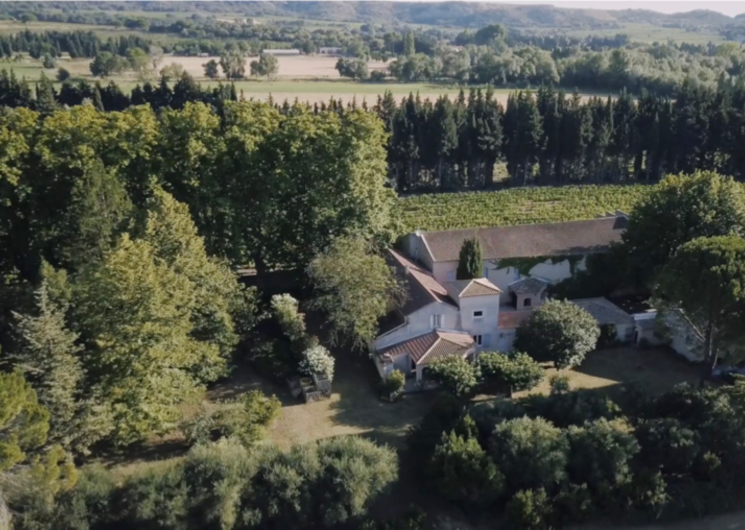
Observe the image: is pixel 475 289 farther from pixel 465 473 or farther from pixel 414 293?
pixel 465 473

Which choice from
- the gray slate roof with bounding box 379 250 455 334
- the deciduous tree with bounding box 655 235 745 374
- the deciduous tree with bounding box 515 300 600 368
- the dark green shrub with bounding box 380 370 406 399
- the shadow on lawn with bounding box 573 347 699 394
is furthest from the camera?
the gray slate roof with bounding box 379 250 455 334

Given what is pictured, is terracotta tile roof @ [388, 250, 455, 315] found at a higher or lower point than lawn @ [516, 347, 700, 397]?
higher

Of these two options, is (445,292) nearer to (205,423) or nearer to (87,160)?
(205,423)

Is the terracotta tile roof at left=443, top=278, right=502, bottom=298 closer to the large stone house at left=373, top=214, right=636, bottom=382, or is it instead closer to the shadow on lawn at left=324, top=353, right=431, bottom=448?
the large stone house at left=373, top=214, right=636, bottom=382

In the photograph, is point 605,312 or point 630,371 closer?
point 630,371

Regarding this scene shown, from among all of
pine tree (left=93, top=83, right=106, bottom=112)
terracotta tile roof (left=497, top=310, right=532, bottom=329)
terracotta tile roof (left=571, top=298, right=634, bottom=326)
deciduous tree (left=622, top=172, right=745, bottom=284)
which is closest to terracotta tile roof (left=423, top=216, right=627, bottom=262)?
deciduous tree (left=622, top=172, right=745, bottom=284)


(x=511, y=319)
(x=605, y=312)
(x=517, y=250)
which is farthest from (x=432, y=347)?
(x=517, y=250)

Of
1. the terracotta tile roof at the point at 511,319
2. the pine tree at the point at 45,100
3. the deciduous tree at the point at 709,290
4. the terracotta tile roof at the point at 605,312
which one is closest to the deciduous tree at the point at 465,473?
the terracotta tile roof at the point at 511,319

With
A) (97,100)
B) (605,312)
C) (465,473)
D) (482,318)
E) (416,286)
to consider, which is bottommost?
(465,473)
